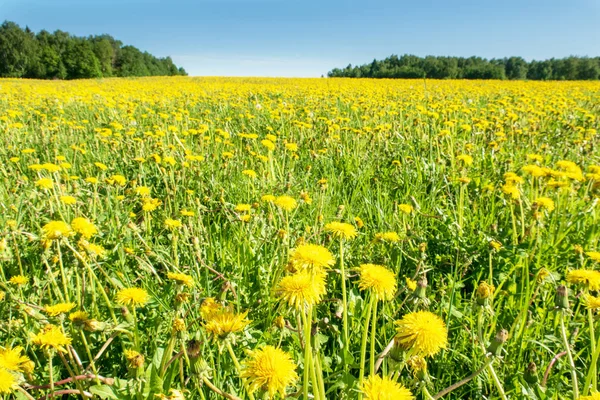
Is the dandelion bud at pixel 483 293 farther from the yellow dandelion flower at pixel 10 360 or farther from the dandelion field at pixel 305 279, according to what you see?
the yellow dandelion flower at pixel 10 360

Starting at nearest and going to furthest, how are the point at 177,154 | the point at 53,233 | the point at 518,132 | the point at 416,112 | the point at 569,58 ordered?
the point at 53,233, the point at 177,154, the point at 518,132, the point at 416,112, the point at 569,58

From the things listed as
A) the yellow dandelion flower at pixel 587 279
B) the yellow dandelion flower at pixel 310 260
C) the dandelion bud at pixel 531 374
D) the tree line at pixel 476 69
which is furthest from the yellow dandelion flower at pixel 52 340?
the tree line at pixel 476 69

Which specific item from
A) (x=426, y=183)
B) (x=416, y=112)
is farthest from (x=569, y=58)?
(x=426, y=183)

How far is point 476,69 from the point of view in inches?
1326

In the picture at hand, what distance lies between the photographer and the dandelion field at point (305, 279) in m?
0.85

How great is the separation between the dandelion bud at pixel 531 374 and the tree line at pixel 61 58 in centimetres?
4839

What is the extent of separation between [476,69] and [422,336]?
38709 millimetres

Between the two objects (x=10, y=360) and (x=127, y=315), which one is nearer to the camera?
(x=10, y=360)

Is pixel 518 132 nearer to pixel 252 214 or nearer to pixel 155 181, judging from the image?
pixel 252 214

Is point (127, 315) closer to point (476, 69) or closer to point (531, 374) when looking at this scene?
point (531, 374)

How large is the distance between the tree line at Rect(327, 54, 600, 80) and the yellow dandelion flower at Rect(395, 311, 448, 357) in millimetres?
32417

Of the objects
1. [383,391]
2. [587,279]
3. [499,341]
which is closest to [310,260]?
[383,391]

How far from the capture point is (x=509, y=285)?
5.30ft

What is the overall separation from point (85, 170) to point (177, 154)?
706 mm
